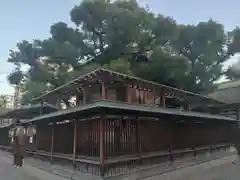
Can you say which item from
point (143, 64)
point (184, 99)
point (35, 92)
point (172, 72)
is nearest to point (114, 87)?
point (143, 64)

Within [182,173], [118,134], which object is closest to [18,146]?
[118,134]

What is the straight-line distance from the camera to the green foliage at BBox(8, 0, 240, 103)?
18109mm

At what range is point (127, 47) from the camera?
748 inches

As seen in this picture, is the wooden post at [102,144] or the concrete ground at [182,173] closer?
the wooden post at [102,144]

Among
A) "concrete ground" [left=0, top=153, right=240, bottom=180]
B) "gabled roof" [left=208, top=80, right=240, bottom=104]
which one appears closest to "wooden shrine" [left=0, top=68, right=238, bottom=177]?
"concrete ground" [left=0, top=153, right=240, bottom=180]

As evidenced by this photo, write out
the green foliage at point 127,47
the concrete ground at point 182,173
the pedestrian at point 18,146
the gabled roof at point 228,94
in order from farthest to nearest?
the gabled roof at point 228,94, the green foliage at point 127,47, the pedestrian at point 18,146, the concrete ground at point 182,173

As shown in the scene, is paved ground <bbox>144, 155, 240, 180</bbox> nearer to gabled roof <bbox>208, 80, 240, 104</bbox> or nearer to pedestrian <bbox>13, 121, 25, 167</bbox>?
pedestrian <bbox>13, 121, 25, 167</bbox>

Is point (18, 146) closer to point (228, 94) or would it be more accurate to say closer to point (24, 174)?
point (24, 174)

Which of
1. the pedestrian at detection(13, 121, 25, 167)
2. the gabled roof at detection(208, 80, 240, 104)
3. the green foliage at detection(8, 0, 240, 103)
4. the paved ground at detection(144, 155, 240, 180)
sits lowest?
the paved ground at detection(144, 155, 240, 180)

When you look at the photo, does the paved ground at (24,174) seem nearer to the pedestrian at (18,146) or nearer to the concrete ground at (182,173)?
the concrete ground at (182,173)

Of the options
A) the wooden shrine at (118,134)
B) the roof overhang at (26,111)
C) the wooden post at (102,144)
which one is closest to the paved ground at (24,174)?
the wooden shrine at (118,134)

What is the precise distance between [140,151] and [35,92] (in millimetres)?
13839

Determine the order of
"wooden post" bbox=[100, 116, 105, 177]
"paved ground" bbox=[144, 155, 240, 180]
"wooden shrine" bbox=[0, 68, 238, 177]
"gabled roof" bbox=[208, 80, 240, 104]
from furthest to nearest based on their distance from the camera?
"gabled roof" bbox=[208, 80, 240, 104] → "paved ground" bbox=[144, 155, 240, 180] → "wooden shrine" bbox=[0, 68, 238, 177] → "wooden post" bbox=[100, 116, 105, 177]

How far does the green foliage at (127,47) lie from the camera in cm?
1811
